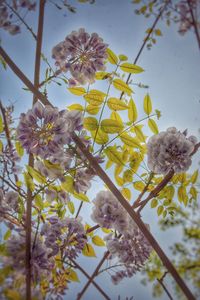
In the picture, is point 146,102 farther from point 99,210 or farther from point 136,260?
point 136,260

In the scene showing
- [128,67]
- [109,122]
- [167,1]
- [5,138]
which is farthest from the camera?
Answer: [167,1]

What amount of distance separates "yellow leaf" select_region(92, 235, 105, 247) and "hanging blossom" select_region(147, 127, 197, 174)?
48 centimetres

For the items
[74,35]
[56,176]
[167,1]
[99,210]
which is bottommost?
[99,210]

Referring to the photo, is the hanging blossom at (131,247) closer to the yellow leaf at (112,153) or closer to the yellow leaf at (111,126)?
the yellow leaf at (112,153)

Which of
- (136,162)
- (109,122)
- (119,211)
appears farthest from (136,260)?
(109,122)

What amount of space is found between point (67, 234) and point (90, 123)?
55cm

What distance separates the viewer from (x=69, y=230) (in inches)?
49.6

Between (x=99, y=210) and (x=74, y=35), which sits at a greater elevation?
(x=74, y=35)

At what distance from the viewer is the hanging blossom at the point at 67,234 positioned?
122cm

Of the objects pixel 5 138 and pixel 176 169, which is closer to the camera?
pixel 176 169

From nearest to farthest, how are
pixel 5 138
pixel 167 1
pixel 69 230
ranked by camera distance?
pixel 69 230
pixel 5 138
pixel 167 1

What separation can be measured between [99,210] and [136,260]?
1.03 feet

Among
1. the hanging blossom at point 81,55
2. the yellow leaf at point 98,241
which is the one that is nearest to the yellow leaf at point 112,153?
the hanging blossom at point 81,55

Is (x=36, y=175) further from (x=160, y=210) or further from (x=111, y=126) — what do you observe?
(x=160, y=210)
